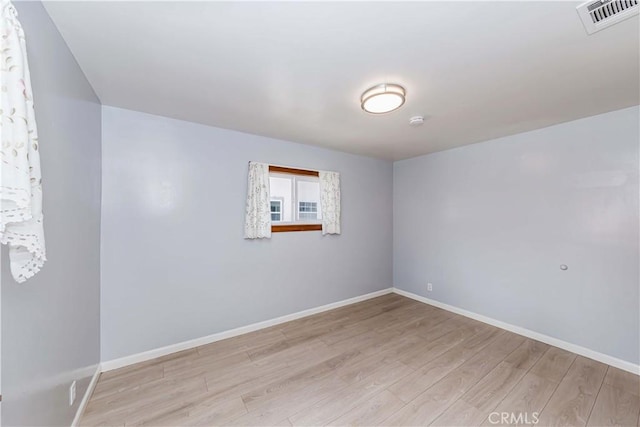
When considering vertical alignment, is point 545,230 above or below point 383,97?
below

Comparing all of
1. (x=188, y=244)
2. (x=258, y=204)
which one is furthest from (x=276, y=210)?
(x=188, y=244)

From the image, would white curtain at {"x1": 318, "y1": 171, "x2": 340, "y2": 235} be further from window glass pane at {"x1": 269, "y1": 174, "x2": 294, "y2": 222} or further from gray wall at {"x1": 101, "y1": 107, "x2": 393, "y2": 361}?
window glass pane at {"x1": 269, "y1": 174, "x2": 294, "y2": 222}

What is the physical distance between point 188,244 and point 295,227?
129cm

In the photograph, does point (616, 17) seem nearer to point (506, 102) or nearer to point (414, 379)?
point (506, 102)

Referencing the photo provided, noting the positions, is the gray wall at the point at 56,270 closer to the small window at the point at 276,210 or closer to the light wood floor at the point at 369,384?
the light wood floor at the point at 369,384

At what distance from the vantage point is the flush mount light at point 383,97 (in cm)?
185

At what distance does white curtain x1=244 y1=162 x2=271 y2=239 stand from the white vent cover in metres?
2.68

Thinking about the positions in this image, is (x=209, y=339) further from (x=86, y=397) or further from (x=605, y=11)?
(x=605, y=11)

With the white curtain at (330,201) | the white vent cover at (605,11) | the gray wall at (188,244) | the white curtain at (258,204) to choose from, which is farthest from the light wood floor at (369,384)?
the white vent cover at (605,11)

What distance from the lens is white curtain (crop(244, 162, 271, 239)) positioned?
9.43 ft

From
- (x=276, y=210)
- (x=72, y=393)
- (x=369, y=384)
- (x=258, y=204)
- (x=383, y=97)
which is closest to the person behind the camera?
(x=72, y=393)

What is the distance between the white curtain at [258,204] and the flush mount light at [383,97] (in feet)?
4.80
